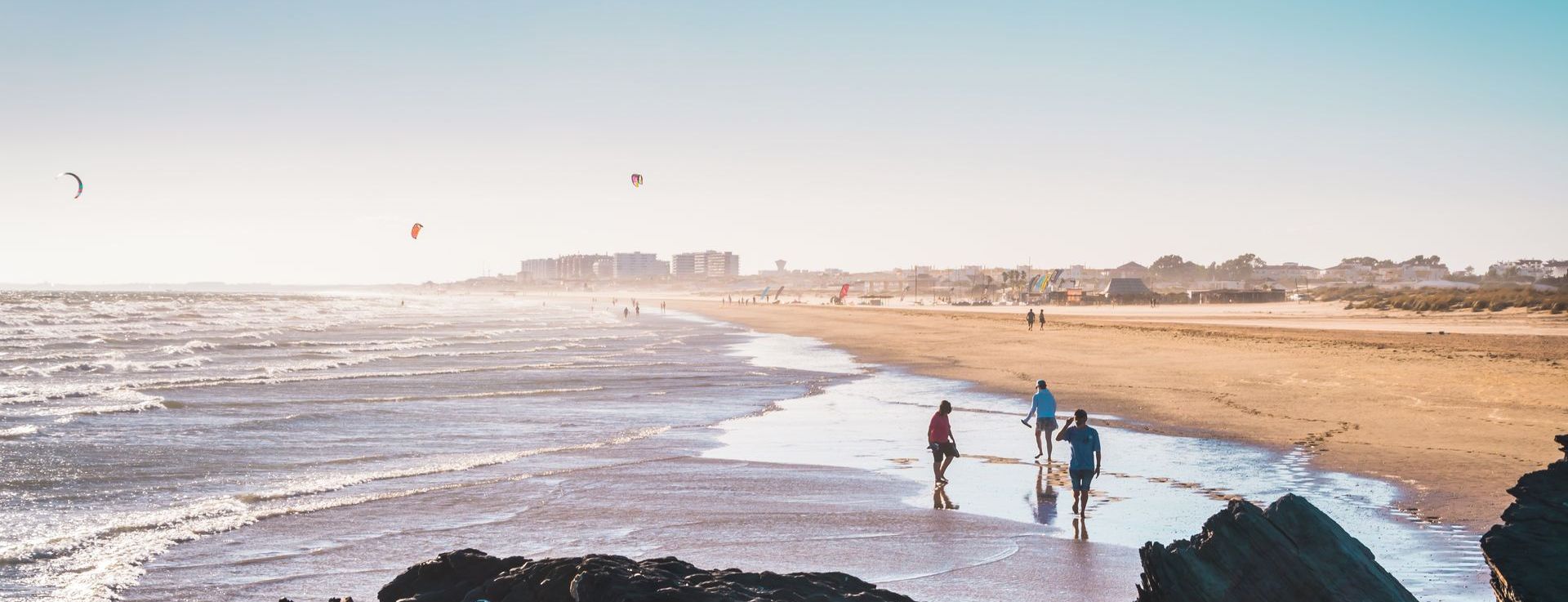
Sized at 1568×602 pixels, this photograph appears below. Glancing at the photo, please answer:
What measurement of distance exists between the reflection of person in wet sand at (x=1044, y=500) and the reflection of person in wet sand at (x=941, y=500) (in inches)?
38.5

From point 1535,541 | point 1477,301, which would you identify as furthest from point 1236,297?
point 1535,541

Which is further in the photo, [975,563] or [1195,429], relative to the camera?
[1195,429]

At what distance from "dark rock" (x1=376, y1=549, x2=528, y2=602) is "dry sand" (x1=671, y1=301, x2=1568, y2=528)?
10.3m

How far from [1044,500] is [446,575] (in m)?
9.15

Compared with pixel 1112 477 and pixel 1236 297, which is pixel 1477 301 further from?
pixel 1112 477

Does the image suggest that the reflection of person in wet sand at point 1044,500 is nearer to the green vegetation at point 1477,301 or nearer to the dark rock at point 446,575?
the dark rock at point 446,575

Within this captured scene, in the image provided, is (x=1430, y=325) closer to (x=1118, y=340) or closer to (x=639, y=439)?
(x=1118, y=340)

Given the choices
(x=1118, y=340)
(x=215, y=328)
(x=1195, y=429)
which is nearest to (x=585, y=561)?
(x=1195, y=429)

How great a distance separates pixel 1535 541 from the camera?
4.31m

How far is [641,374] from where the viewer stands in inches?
1273

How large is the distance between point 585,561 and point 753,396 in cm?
2144

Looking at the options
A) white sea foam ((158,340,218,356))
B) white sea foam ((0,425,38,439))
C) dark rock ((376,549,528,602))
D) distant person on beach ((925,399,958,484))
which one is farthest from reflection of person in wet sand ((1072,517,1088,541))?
white sea foam ((158,340,218,356))

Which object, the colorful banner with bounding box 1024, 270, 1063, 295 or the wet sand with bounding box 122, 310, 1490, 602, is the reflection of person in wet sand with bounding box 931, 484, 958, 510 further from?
the colorful banner with bounding box 1024, 270, 1063, 295

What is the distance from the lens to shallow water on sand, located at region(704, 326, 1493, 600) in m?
10.3
